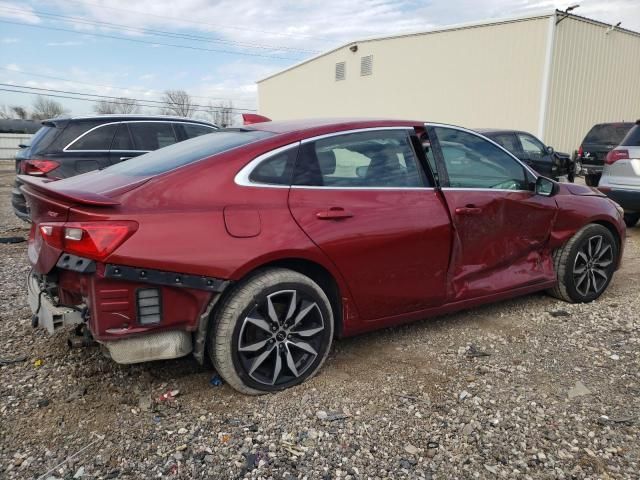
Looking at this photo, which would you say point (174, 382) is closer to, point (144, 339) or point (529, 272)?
point (144, 339)

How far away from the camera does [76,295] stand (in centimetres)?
266

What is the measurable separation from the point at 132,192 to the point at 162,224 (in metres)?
0.25

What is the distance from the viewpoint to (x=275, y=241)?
274 cm

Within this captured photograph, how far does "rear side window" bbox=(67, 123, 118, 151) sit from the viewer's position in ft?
22.4

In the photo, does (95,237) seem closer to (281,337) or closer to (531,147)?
(281,337)

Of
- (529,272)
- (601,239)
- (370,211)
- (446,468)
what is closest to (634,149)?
(601,239)

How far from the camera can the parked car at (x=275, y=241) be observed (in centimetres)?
250

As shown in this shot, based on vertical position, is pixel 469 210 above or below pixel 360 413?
above

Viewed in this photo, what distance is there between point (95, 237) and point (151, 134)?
5470 mm

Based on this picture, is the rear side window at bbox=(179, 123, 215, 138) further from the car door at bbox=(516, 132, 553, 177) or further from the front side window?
the car door at bbox=(516, 132, 553, 177)

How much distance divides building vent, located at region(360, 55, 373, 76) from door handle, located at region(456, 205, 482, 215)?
827 inches

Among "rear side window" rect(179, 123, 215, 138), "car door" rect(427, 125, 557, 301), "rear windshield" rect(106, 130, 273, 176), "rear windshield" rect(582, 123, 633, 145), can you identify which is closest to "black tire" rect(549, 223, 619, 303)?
"car door" rect(427, 125, 557, 301)

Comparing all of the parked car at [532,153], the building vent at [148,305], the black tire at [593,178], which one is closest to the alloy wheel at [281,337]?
the building vent at [148,305]

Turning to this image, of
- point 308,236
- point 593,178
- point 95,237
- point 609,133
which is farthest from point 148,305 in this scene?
point 609,133
